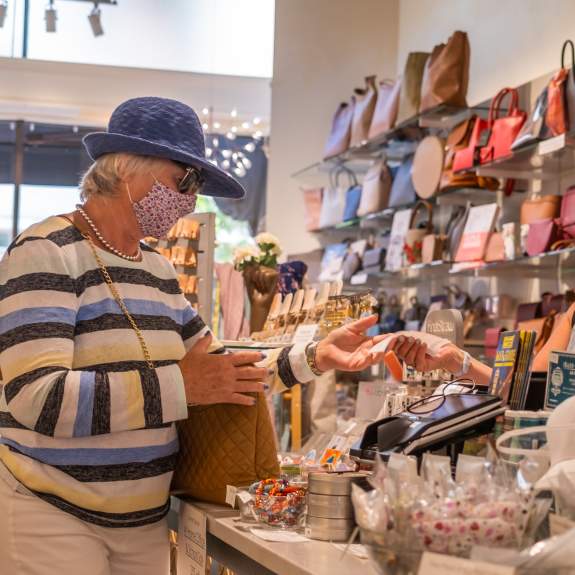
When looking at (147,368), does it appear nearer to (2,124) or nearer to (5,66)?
(5,66)

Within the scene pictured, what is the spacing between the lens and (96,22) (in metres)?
8.12

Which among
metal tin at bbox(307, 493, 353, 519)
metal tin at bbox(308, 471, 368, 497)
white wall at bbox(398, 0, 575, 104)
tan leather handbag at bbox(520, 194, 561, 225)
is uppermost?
white wall at bbox(398, 0, 575, 104)

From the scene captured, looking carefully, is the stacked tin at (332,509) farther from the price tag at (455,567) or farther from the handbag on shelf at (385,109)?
the handbag on shelf at (385,109)

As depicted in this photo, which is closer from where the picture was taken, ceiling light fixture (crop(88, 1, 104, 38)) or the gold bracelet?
the gold bracelet

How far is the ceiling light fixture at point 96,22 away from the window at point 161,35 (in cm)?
20

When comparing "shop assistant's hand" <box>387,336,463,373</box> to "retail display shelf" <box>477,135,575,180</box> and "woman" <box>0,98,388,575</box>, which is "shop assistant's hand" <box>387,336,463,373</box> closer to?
"woman" <box>0,98,388,575</box>

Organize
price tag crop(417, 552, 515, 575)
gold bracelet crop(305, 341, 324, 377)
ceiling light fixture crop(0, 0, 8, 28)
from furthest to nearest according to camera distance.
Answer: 1. ceiling light fixture crop(0, 0, 8, 28)
2. gold bracelet crop(305, 341, 324, 377)
3. price tag crop(417, 552, 515, 575)

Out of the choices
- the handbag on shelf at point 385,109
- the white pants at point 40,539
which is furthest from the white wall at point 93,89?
the white pants at point 40,539

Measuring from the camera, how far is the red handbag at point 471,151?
17.2 ft

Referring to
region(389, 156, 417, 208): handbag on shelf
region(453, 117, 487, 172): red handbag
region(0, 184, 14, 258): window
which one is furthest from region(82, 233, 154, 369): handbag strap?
region(0, 184, 14, 258): window

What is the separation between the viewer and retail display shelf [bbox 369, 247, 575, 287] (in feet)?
15.5

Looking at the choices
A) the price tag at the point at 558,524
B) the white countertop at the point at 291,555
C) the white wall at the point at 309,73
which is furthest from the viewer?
the white wall at the point at 309,73

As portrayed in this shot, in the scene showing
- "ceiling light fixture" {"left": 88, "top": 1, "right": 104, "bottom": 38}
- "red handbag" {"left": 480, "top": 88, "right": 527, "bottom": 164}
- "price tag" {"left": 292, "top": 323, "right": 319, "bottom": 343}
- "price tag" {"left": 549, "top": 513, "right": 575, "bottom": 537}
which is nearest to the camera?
"price tag" {"left": 549, "top": 513, "right": 575, "bottom": 537}

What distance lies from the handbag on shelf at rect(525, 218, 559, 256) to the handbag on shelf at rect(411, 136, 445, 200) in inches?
43.7
